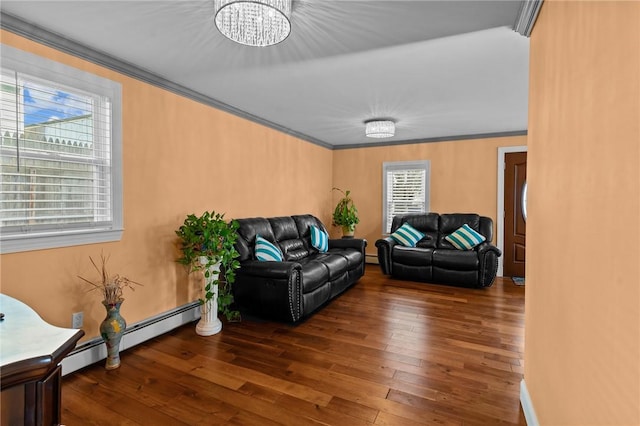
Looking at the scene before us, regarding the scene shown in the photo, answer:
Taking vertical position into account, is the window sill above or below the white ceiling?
below

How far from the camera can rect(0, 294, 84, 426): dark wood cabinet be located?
43.6 inches

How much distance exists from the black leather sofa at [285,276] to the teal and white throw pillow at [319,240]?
169 mm

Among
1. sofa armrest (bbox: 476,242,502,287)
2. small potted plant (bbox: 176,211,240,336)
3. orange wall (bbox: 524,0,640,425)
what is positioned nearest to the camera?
orange wall (bbox: 524,0,640,425)

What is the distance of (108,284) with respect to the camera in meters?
2.56

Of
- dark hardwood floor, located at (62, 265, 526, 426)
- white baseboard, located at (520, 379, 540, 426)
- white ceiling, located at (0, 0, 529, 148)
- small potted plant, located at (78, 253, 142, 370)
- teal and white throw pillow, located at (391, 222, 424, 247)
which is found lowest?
dark hardwood floor, located at (62, 265, 526, 426)

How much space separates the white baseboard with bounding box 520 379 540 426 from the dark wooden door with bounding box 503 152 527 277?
380 cm

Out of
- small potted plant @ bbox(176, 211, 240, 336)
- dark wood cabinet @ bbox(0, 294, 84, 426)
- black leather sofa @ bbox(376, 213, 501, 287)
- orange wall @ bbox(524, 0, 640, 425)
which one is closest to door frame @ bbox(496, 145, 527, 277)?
black leather sofa @ bbox(376, 213, 501, 287)

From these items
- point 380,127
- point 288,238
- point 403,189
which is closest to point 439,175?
point 403,189

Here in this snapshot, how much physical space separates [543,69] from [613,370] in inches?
58.7

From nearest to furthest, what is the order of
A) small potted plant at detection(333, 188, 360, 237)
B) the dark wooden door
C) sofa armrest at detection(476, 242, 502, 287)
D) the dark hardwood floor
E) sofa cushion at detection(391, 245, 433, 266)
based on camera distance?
1. the dark hardwood floor
2. sofa armrest at detection(476, 242, 502, 287)
3. sofa cushion at detection(391, 245, 433, 266)
4. the dark wooden door
5. small potted plant at detection(333, 188, 360, 237)

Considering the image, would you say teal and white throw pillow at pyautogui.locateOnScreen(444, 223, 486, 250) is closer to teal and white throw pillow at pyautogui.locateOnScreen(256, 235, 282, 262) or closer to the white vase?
teal and white throw pillow at pyautogui.locateOnScreen(256, 235, 282, 262)

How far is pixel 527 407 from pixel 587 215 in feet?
4.54

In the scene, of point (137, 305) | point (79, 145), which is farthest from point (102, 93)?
point (137, 305)

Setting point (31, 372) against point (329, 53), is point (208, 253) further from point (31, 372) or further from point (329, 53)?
point (329, 53)
